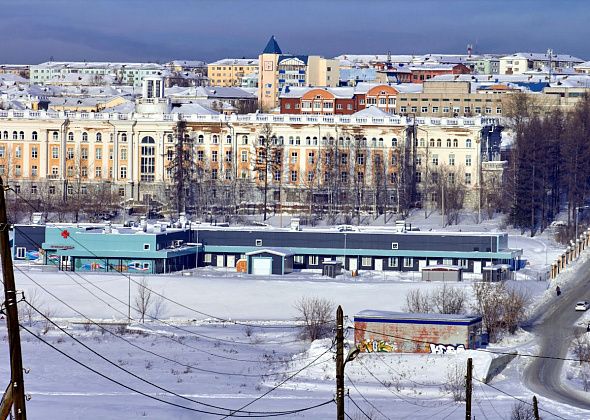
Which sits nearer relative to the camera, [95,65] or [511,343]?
[511,343]

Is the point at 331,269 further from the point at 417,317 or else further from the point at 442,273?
the point at 417,317

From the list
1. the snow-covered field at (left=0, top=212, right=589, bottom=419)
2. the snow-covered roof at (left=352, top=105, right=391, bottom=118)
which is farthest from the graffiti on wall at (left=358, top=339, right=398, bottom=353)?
the snow-covered roof at (left=352, top=105, right=391, bottom=118)

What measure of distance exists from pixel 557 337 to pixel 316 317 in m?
5.56

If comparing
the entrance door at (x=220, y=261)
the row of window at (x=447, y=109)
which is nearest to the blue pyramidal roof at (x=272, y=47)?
the row of window at (x=447, y=109)

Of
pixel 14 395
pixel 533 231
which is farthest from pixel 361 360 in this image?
pixel 533 231

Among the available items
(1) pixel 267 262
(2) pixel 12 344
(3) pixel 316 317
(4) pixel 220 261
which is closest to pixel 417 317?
(3) pixel 316 317

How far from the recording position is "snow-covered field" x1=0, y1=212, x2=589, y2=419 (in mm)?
27828

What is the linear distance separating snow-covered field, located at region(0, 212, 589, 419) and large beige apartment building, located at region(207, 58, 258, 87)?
327ft

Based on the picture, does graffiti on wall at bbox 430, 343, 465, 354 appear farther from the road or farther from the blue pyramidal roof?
the blue pyramidal roof

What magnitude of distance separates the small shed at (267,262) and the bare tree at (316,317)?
647 cm

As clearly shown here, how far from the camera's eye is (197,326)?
37.8 m

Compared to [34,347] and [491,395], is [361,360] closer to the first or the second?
[491,395]

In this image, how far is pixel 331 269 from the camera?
1790 inches

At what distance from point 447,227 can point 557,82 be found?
42.8 m
